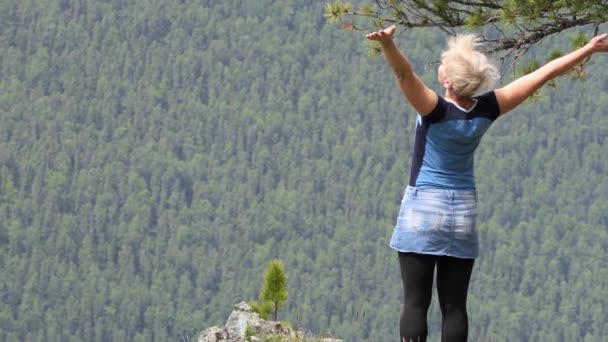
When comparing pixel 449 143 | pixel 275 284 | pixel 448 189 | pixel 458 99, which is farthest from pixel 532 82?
pixel 275 284

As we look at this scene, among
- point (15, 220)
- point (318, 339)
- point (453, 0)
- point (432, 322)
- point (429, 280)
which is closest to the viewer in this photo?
point (429, 280)

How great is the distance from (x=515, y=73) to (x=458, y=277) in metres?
3.93

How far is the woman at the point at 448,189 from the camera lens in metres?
5.38

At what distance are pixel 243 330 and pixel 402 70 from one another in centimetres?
184

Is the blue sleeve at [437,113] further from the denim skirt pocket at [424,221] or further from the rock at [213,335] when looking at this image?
the rock at [213,335]

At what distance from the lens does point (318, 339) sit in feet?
20.0

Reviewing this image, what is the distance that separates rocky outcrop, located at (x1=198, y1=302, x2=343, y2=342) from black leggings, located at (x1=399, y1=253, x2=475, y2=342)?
813 millimetres

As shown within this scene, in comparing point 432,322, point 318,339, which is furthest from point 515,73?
point 432,322

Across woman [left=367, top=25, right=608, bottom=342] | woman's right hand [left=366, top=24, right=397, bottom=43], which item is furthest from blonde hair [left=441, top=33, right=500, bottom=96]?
woman's right hand [left=366, top=24, right=397, bottom=43]

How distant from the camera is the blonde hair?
17.5ft

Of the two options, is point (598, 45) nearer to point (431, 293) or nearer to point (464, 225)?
point (464, 225)

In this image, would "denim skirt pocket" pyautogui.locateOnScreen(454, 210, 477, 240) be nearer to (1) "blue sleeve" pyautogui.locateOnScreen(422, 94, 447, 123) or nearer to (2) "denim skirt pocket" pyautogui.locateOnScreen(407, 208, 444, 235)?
(2) "denim skirt pocket" pyautogui.locateOnScreen(407, 208, 444, 235)

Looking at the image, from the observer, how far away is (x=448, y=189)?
5492 millimetres

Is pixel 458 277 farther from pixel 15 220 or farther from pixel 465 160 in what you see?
pixel 15 220
